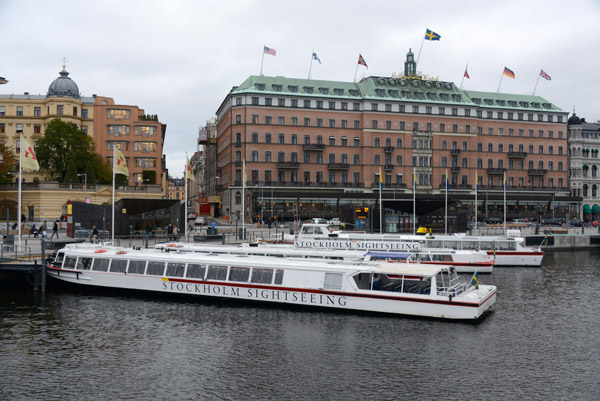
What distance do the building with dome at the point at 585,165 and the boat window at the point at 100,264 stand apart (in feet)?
417

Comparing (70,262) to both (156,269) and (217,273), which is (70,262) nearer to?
(156,269)

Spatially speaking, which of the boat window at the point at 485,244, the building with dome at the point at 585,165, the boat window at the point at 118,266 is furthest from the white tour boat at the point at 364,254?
the building with dome at the point at 585,165

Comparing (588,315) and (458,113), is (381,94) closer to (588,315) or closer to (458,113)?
(458,113)

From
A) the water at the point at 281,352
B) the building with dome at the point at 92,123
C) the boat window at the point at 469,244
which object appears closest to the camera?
the water at the point at 281,352

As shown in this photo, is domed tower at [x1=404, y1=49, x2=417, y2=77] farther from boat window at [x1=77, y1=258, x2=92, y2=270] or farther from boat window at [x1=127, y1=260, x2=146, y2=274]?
boat window at [x1=77, y1=258, x2=92, y2=270]

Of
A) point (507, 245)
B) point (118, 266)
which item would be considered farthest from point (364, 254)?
point (507, 245)

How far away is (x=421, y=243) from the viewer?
51.3 meters

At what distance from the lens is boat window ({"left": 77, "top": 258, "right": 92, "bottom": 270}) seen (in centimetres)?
3653

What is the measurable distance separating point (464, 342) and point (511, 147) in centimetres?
11240

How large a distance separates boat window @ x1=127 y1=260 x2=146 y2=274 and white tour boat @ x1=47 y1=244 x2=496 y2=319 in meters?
0.07

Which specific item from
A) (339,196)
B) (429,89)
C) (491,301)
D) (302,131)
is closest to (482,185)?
(429,89)

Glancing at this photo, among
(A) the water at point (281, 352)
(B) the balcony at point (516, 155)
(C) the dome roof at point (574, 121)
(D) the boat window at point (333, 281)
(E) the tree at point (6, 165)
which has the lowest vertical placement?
(A) the water at point (281, 352)

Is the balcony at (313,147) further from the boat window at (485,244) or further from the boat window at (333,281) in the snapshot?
the boat window at (333,281)

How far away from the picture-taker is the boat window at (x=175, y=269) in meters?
34.2
